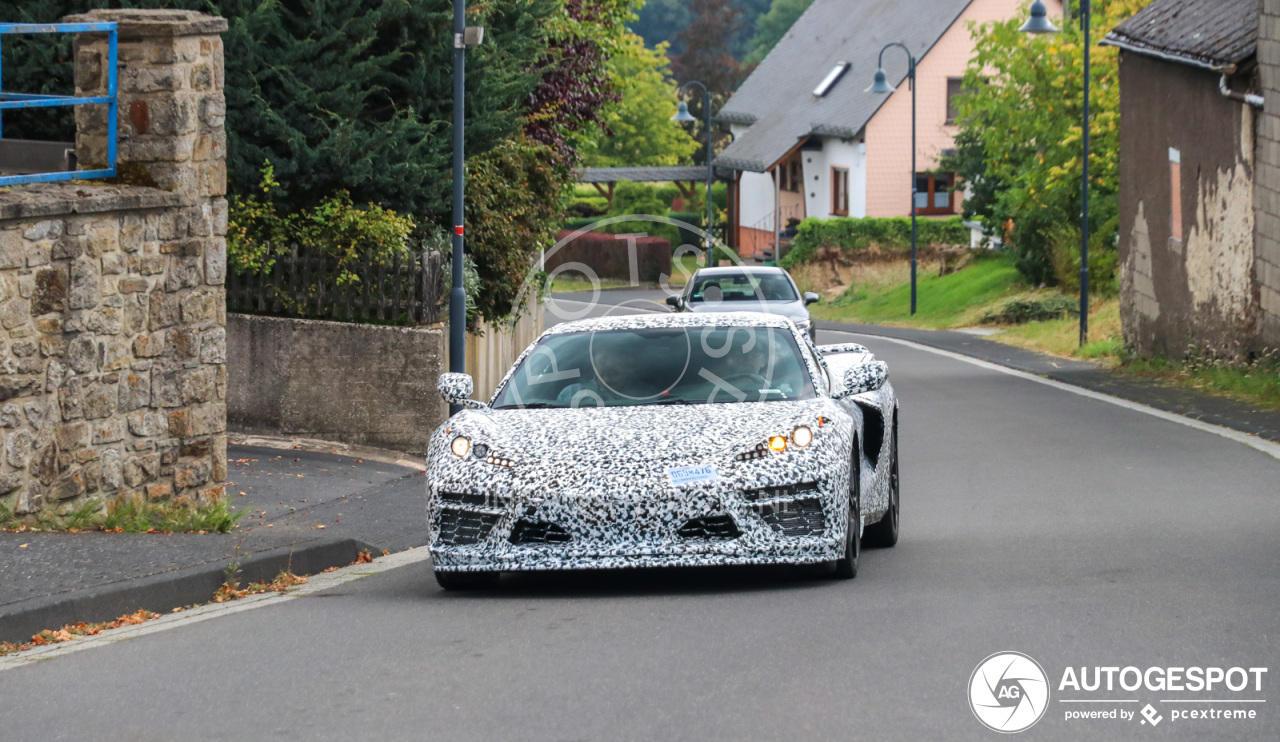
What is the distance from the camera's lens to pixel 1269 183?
2116 cm

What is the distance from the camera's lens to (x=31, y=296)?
978 cm

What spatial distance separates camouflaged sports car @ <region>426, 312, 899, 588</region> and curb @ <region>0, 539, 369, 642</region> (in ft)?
3.84

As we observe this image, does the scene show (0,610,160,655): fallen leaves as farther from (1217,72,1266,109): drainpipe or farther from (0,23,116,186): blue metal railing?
(1217,72,1266,109): drainpipe

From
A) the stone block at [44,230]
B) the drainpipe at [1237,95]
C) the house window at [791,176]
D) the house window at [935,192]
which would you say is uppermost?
the house window at [791,176]

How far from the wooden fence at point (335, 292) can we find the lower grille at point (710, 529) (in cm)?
916

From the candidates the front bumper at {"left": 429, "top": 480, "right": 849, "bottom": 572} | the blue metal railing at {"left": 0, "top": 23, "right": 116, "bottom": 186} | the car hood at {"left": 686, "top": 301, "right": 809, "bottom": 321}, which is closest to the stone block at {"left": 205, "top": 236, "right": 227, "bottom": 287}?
the blue metal railing at {"left": 0, "top": 23, "right": 116, "bottom": 186}

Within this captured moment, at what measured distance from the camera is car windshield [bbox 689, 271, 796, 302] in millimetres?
25312

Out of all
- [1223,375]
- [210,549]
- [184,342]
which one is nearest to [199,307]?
[184,342]

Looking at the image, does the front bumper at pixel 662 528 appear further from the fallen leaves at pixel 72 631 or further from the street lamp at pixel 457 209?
the street lamp at pixel 457 209

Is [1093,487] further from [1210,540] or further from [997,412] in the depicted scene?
[997,412]

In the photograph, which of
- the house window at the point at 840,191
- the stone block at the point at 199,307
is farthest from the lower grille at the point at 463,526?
the house window at the point at 840,191

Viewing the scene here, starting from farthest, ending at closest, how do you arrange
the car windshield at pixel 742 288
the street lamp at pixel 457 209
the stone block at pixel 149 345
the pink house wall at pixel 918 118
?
the pink house wall at pixel 918 118
the car windshield at pixel 742 288
the street lamp at pixel 457 209
the stone block at pixel 149 345

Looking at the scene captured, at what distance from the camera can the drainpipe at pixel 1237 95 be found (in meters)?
21.1

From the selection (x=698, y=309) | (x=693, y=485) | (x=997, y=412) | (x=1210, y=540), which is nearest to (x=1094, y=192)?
(x=698, y=309)
